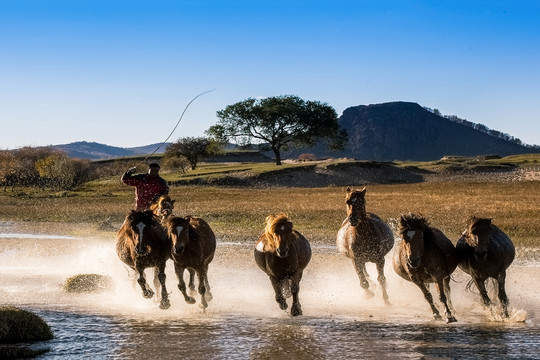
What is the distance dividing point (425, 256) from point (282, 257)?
2589mm

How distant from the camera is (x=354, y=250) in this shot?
14.9 m

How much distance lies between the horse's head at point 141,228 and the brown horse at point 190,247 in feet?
1.47

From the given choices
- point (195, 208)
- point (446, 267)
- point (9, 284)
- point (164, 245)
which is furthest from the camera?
point (195, 208)

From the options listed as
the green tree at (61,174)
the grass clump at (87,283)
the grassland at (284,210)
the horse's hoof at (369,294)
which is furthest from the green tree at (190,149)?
the horse's hoof at (369,294)

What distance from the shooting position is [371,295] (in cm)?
1514

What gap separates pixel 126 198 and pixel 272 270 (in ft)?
124

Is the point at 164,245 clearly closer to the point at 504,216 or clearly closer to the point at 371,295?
the point at 371,295

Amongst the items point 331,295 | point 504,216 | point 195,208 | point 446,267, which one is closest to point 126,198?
point 195,208

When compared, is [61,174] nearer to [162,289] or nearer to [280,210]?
[280,210]

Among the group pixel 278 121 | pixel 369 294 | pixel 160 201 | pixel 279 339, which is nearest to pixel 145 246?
pixel 160 201

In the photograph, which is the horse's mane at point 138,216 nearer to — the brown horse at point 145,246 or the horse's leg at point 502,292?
the brown horse at point 145,246

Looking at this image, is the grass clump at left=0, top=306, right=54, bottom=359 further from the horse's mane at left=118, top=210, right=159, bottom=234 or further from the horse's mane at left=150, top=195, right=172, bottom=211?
the horse's mane at left=150, top=195, right=172, bottom=211

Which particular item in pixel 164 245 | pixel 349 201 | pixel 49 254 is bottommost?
pixel 49 254

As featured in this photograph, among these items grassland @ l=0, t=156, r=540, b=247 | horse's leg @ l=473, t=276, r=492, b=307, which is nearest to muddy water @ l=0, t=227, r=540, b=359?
horse's leg @ l=473, t=276, r=492, b=307
